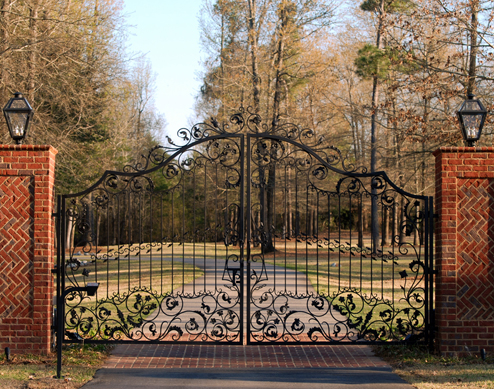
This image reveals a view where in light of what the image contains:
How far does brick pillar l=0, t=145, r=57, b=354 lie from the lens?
702 centimetres

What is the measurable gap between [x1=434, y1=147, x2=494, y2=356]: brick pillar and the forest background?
743cm

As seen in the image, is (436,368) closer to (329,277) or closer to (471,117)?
(471,117)

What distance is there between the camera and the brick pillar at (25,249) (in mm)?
7016

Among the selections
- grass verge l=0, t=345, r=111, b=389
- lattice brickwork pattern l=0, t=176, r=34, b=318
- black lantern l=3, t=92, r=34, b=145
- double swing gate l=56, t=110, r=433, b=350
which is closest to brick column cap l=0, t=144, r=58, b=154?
black lantern l=3, t=92, r=34, b=145

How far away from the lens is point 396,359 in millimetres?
7020

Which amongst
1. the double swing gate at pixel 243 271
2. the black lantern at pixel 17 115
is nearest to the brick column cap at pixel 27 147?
the black lantern at pixel 17 115

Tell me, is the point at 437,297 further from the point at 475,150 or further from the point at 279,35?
the point at 279,35

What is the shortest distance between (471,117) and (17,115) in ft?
20.3

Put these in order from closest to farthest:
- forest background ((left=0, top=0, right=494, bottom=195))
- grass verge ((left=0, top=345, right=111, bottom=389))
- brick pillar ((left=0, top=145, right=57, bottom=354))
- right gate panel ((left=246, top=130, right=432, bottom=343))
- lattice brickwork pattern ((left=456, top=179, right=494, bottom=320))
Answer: grass verge ((left=0, top=345, right=111, bottom=389)), brick pillar ((left=0, top=145, right=57, bottom=354)), lattice brickwork pattern ((left=456, top=179, right=494, bottom=320)), right gate panel ((left=246, top=130, right=432, bottom=343)), forest background ((left=0, top=0, right=494, bottom=195))

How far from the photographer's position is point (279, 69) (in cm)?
2497

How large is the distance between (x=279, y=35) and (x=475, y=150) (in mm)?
19321

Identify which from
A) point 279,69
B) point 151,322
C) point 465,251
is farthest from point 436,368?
point 279,69

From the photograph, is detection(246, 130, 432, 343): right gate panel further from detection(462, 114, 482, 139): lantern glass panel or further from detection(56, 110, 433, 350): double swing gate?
detection(462, 114, 482, 139): lantern glass panel

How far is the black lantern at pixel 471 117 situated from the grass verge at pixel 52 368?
5808mm
